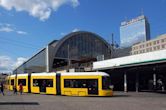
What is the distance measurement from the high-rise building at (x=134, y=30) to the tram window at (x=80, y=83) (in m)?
94.6

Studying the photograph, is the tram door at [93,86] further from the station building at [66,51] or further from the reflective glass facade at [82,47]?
the reflective glass facade at [82,47]

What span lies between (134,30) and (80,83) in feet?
332

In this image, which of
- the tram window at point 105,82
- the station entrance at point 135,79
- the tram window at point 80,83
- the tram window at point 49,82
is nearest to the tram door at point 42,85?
the tram window at point 49,82

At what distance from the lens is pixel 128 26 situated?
142 metres

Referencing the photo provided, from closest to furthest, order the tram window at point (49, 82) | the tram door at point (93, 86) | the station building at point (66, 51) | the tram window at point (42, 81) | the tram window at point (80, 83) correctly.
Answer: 1. the tram door at point (93, 86)
2. the tram window at point (80, 83)
3. the tram window at point (49, 82)
4. the tram window at point (42, 81)
5. the station building at point (66, 51)

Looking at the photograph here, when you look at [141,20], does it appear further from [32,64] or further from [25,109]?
[25,109]

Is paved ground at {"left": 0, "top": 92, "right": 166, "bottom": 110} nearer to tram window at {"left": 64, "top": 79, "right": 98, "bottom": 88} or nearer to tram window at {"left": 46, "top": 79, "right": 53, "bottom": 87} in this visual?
tram window at {"left": 64, "top": 79, "right": 98, "bottom": 88}

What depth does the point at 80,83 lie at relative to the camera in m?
35.4

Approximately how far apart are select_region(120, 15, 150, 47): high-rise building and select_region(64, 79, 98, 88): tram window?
94.6 metres

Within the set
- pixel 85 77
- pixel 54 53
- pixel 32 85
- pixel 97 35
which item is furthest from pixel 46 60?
pixel 85 77

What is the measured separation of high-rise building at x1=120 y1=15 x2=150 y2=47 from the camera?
438 ft

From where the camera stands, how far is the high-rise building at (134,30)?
438ft

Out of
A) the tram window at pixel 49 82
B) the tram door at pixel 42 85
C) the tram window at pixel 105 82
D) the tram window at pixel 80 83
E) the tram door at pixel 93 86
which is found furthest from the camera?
the tram door at pixel 42 85

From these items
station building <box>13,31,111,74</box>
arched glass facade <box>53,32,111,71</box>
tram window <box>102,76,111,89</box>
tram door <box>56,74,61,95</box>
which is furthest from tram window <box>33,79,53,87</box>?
arched glass facade <box>53,32,111,71</box>
